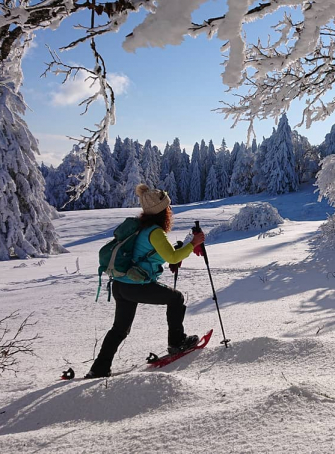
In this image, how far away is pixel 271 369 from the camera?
106 inches

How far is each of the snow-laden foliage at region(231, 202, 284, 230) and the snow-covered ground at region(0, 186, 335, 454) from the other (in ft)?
44.7

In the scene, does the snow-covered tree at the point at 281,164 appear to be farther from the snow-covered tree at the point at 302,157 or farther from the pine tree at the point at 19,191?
the pine tree at the point at 19,191

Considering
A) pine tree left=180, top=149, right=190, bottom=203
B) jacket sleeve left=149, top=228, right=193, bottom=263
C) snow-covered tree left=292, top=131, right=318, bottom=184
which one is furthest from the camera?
pine tree left=180, top=149, right=190, bottom=203

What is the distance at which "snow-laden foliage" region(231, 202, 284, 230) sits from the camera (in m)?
19.8

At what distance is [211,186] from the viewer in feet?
218

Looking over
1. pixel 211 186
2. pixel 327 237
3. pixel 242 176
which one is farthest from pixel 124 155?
pixel 327 237

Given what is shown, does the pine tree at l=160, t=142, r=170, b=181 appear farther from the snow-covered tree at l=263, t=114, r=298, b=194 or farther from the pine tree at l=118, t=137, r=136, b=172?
the snow-covered tree at l=263, t=114, r=298, b=194

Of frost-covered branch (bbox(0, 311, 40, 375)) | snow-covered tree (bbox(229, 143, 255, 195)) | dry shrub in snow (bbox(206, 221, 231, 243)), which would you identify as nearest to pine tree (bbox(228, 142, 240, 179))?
snow-covered tree (bbox(229, 143, 255, 195))

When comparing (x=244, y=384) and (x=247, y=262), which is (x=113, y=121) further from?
(x=247, y=262)

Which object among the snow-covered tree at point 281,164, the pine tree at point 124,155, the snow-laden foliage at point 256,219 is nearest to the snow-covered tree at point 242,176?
the snow-covered tree at point 281,164

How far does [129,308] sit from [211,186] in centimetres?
6443

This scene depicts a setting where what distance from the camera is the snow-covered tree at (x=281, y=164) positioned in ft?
165

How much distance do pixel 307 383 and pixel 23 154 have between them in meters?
17.9

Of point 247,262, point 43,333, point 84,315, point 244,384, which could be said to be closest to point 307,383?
point 244,384
